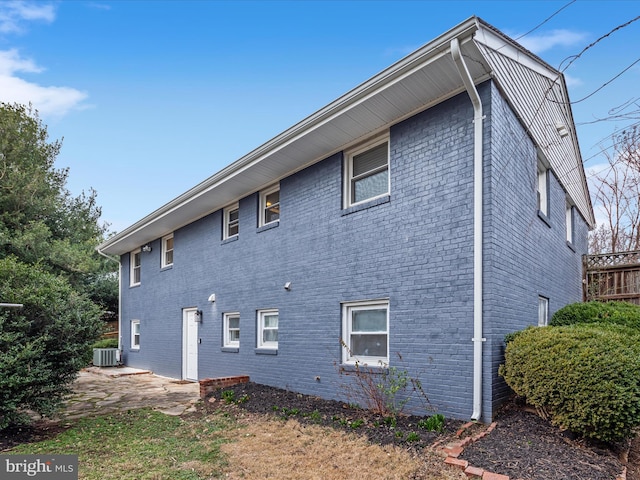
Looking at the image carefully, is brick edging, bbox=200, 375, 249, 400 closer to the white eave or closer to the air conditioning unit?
the white eave

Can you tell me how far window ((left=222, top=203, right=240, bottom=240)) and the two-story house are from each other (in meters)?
0.05

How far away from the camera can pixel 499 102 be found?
6.05 m

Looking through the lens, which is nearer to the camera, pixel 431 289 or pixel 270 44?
pixel 431 289

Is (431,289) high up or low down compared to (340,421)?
up

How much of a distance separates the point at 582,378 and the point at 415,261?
8.43 ft

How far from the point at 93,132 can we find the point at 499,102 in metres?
14.0

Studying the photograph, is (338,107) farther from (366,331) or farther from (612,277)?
(612,277)

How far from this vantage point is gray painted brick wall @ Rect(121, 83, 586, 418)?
18.7ft

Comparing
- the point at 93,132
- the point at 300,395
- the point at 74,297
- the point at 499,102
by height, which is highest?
the point at 93,132

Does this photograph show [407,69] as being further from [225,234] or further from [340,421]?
[225,234]

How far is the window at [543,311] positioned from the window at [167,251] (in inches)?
425

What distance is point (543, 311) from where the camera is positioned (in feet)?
26.4

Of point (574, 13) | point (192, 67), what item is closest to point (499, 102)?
point (574, 13)

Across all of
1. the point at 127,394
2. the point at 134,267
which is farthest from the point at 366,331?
the point at 134,267
